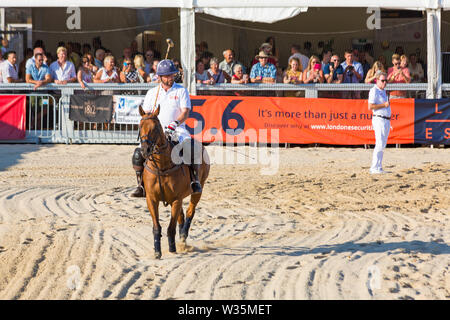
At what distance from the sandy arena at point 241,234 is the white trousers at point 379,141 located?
312mm

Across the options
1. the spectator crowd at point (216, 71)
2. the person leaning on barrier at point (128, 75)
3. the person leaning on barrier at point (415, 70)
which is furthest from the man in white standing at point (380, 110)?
the person leaning on barrier at point (128, 75)

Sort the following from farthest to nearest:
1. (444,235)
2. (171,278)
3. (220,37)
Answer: (220,37) < (444,235) < (171,278)

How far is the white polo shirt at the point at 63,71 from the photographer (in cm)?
1944

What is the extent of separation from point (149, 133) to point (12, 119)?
12.4m

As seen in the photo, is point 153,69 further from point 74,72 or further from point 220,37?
point 220,37

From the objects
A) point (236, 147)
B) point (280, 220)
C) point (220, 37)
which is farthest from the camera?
point (220, 37)

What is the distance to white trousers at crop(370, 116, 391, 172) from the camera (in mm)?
15305

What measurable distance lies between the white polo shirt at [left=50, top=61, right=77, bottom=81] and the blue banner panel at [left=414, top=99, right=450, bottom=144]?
9123mm

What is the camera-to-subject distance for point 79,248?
9.09m

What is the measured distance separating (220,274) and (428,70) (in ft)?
43.6

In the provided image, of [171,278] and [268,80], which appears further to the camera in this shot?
[268,80]

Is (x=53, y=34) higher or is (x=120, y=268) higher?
(x=53, y=34)
